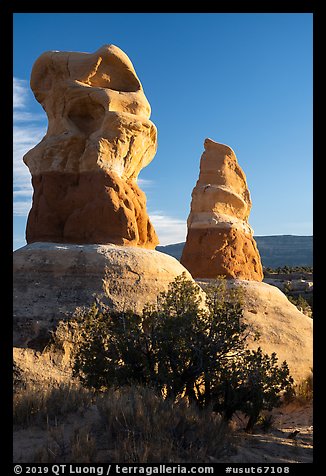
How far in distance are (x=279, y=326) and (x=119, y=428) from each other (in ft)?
41.8

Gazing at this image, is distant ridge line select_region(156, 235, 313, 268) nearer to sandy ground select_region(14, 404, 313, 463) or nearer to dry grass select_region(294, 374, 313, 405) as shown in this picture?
dry grass select_region(294, 374, 313, 405)

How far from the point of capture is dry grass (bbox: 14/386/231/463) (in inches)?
237

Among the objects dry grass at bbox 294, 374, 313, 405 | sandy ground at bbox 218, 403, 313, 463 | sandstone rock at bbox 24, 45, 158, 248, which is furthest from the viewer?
dry grass at bbox 294, 374, 313, 405

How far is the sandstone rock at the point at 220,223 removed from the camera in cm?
2039

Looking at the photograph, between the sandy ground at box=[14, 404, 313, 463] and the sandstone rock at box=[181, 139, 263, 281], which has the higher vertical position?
the sandstone rock at box=[181, 139, 263, 281]

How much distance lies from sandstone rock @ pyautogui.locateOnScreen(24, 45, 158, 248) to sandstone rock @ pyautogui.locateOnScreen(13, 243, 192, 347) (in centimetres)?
100

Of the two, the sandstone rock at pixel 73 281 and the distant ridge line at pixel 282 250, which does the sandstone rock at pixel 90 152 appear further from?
the distant ridge line at pixel 282 250

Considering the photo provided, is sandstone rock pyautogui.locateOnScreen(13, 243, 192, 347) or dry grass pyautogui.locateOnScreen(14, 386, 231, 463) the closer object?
dry grass pyautogui.locateOnScreen(14, 386, 231, 463)

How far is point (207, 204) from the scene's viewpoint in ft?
72.3

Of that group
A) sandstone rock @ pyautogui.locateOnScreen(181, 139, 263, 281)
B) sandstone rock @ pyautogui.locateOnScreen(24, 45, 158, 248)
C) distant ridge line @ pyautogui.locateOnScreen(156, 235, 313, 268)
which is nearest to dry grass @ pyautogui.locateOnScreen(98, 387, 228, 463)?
sandstone rock @ pyautogui.locateOnScreen(24, 45, 158, 248)

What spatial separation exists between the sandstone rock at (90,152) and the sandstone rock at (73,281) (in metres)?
1.00

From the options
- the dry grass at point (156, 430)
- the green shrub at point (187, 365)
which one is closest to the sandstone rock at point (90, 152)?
the green shrub at point (187, 365)
